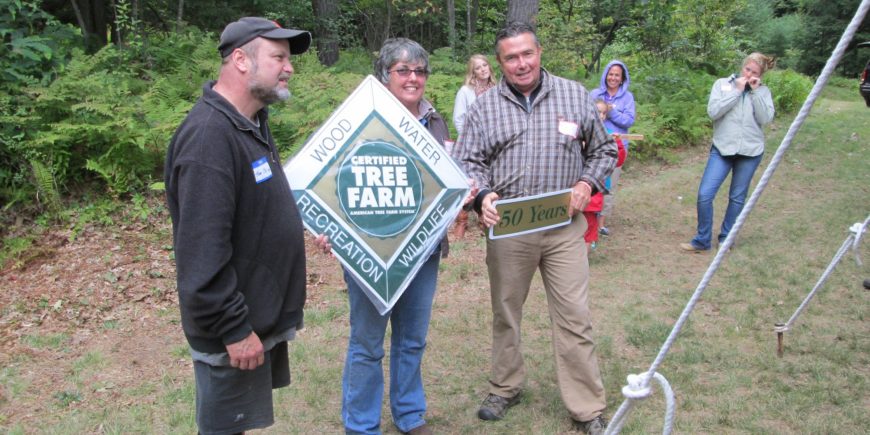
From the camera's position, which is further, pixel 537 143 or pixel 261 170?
pixel 537 143

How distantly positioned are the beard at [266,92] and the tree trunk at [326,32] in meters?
9.46

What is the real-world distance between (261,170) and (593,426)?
7.59 ft

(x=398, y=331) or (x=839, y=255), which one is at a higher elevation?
(x=839, y=255)

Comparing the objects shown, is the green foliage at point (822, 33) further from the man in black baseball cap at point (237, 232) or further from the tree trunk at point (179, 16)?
the man in black baseball cap at point (237, 232)

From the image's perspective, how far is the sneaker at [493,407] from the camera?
3744 millimetres

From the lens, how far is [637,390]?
214cm

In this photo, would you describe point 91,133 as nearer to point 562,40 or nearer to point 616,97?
point 616,97

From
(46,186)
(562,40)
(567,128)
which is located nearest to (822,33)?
(562,40)

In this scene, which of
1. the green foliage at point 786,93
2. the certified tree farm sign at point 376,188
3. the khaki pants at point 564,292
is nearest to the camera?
the certified tree farm sign at point 376,188

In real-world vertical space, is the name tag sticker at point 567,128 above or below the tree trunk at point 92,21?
below

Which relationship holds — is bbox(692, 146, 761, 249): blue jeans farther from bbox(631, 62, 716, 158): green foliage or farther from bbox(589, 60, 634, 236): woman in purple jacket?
bbox(631, 62, 716, 158): green foliage

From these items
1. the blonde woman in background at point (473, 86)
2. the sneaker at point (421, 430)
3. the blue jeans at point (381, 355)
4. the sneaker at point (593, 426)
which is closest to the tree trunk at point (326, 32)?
the blonde woman in background at point (473, 86)

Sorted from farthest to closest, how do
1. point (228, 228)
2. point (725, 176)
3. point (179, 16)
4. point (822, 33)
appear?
point (822, 33)
point (179, 16)
point (725, 176)
point (228, 228)

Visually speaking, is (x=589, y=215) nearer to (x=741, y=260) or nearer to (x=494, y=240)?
(x=741, y=260)
